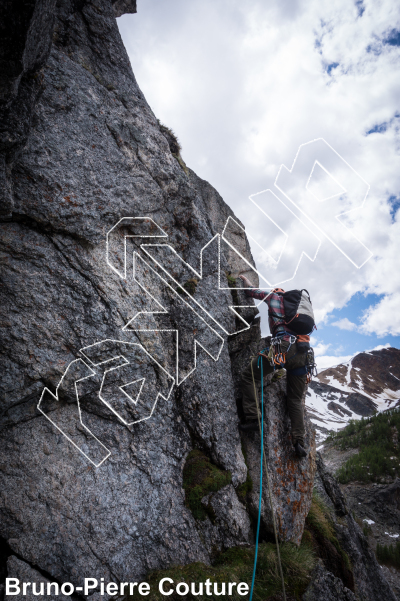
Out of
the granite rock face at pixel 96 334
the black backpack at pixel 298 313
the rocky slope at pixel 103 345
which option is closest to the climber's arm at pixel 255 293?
the black backpack at pixel 298 313

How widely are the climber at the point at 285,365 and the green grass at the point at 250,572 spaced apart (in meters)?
2.28

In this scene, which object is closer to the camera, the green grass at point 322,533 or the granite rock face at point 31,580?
the granite rock face at point 31,580

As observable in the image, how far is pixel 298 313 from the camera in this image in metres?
7.75

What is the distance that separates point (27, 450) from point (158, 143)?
760 cm

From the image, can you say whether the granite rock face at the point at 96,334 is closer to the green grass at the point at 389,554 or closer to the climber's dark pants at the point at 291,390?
the climber's dark pants at the point at 291,390

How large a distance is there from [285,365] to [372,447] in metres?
23.6

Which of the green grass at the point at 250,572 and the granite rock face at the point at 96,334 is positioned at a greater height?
the granite rock face at the point at 96,334

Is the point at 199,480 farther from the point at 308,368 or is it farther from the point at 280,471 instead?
the point at 308,368

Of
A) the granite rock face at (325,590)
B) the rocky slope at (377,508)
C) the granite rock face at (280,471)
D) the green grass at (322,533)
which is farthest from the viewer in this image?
the rocky slope at (377,508)

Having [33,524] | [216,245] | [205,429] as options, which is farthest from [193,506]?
[216,245]

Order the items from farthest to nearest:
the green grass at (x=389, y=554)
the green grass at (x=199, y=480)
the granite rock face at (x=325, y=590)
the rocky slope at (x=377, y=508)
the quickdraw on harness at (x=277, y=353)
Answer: the rocky slope at (x=377, y=508), the green grass at (x=389, y=554), the quickdraw on harness at (x=277, y=353), the green grass at (x=199, y=480), the granite rock face at (x=325, y=590)

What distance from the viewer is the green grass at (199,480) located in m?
6.23

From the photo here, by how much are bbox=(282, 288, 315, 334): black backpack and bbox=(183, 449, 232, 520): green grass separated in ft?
12.6

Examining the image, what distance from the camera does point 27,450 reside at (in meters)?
5.34
